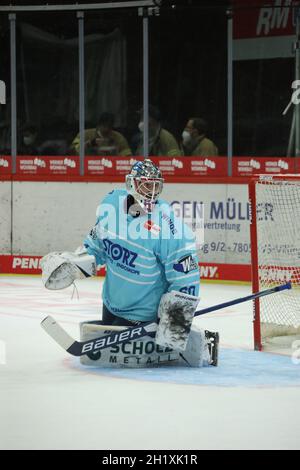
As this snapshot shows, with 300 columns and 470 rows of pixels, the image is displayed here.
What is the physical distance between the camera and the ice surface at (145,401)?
14.4 feet

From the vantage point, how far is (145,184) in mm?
6090

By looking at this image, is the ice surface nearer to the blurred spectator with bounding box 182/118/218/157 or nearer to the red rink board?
the red rink board

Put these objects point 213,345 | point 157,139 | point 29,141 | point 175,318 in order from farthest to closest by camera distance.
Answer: point 29,141 < point 157,139 < point 213,345 < point 175,318

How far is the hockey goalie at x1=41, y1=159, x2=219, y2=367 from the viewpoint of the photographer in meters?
5.96

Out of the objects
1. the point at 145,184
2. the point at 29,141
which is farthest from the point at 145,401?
the point at 29,141

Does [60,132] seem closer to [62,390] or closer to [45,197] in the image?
[45,197]

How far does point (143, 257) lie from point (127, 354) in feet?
1.62

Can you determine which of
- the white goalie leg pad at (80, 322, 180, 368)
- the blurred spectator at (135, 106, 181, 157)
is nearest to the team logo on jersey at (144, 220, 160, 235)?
the white goalie leg pad at (80, 322, 180, 368)

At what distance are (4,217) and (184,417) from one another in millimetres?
6698

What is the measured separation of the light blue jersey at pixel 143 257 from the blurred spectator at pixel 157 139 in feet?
16.3

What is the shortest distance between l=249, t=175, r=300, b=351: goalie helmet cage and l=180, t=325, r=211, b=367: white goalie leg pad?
0.70m

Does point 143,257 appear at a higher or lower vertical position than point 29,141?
lower

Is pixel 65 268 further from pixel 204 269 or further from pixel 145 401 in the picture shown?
pixel 204 269

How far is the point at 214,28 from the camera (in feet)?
36.6
